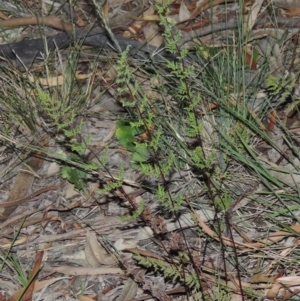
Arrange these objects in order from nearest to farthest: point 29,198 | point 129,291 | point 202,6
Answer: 1. point 129,291
2. point 29,198
3. point 202,6

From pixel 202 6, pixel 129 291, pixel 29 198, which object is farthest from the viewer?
pixel 202 6

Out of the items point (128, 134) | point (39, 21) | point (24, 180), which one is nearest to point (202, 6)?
point (39, 21)

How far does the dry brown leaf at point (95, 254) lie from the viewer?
9.04 ft

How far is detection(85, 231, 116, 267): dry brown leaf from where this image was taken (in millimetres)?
2754

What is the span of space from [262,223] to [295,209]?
0.13 m

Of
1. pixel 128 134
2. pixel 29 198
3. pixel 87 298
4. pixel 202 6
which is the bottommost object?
pixel 87 298

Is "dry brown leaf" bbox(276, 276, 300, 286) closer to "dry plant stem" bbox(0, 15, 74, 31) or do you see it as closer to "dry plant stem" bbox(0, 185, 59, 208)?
"dry plant stem" bbox(0, 185, 59, 208)

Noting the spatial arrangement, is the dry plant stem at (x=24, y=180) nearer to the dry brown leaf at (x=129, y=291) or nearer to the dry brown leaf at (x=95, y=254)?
the dry brown leaf at (x=95, y=254)

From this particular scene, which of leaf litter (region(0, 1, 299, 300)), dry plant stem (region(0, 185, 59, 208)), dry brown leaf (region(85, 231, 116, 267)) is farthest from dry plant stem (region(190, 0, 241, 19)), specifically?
dry brown leaf (region(85, 231, 116, 267))

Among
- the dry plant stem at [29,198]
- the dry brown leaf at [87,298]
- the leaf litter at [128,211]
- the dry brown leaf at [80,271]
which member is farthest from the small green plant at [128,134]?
the dry brown leaf at [87,298]

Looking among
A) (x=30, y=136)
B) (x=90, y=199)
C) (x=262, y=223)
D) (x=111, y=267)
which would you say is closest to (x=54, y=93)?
(x=30, y=136)

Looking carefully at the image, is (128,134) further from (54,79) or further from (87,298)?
(87,298)

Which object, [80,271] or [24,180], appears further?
Answer: [24,180]

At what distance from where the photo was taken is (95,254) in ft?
9.04
